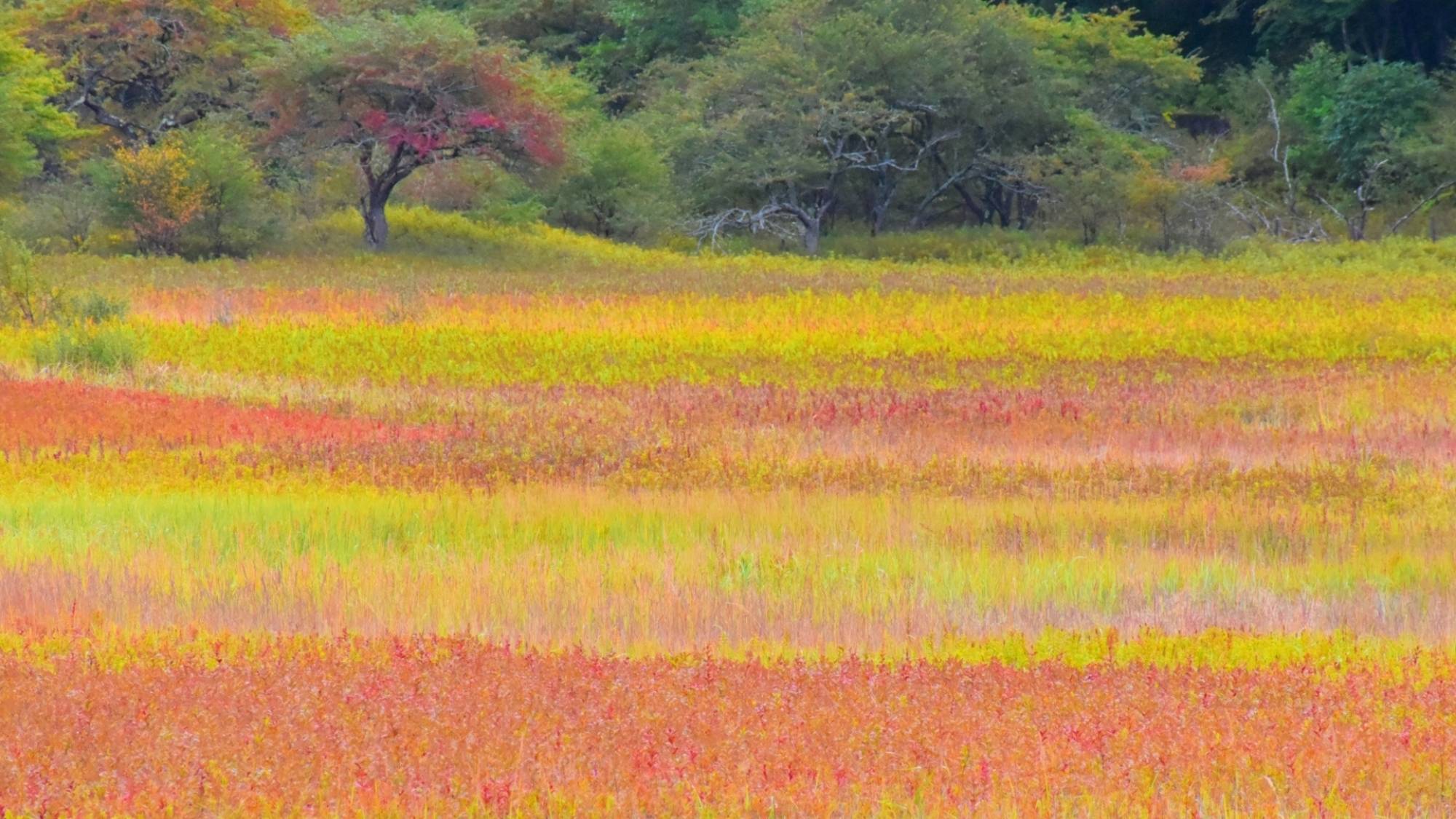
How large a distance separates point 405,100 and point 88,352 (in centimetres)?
1863

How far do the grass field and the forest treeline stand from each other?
1455cm

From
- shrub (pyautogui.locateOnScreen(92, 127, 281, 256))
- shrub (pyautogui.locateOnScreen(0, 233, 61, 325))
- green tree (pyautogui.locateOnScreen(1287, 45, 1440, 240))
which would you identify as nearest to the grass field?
shrub (pyautogui.locateOnScreen(0, 233, 61, 325))

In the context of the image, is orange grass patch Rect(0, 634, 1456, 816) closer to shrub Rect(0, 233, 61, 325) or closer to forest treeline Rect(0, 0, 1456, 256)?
shrub Rect(0, 233, 61, 325)

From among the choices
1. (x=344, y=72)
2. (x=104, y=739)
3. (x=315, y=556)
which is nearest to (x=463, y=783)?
(x=104, y=739)

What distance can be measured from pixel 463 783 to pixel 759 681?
1.60m

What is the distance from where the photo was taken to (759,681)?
710 cm

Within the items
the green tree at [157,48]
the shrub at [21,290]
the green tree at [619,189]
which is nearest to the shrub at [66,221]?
the green tree at [157,48]

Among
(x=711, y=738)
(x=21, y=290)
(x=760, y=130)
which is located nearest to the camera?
(x=711, y=738)

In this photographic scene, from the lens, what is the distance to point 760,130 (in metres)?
43.7

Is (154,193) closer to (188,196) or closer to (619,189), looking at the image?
(188,196)

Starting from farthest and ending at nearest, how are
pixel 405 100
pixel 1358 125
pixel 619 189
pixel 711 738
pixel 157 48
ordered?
pixel 619 189 → pixel 157 48 → pixel 1358 125 → pixel 405 100 → pixel 711 738

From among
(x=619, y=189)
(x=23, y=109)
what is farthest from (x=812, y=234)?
(x=23, y=109)

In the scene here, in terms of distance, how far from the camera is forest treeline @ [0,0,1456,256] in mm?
38656

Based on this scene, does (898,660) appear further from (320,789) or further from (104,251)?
(104,251)
